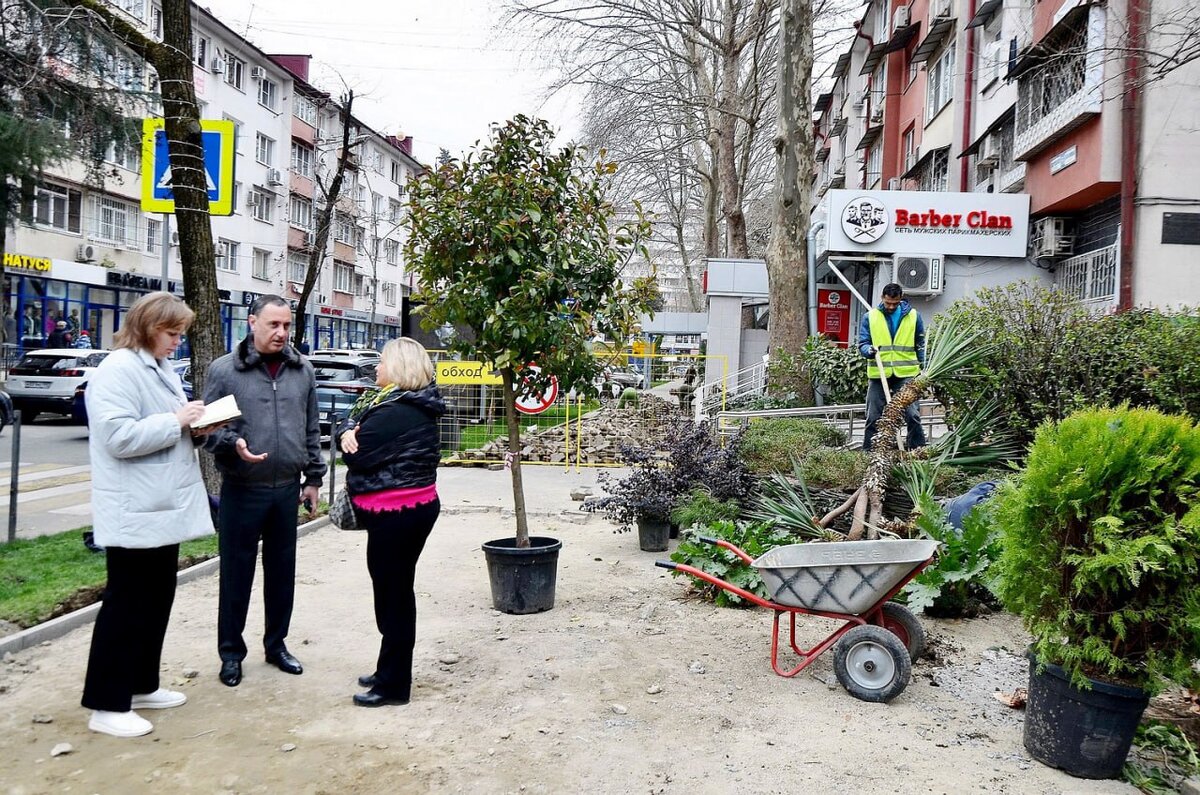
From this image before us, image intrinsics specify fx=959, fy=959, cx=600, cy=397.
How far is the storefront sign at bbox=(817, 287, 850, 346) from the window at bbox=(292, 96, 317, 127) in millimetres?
34602

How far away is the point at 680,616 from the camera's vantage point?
21.1ft

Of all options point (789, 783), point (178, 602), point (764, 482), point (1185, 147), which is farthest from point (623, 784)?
point (1185, 147)

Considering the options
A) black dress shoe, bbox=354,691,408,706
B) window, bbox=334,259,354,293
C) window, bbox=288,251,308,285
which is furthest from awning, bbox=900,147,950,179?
window, bbox=334,259,354,293

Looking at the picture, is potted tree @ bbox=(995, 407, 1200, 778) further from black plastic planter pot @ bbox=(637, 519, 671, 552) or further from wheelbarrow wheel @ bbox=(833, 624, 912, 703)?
black plastic planter pot @ bbox=(637, 519, 671, 552)

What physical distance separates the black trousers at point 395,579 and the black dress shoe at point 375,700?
0.02m

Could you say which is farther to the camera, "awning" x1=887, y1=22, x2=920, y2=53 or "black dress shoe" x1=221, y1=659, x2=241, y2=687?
"awning" x1=887, y1=22, x2=920, y2=53

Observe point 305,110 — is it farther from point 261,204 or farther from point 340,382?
point 340,382

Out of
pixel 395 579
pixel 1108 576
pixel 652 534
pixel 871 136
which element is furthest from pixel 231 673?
pixel 871 136

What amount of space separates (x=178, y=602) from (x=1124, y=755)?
18.6 feet

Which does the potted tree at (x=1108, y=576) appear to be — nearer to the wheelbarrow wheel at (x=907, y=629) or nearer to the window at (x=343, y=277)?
the wheelbarrow wheel at (x=907, y=629)

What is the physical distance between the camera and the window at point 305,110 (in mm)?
47169

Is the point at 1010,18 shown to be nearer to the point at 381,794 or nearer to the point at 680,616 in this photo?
the point at 680,616

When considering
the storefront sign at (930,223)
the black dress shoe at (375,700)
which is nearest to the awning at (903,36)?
the storefront sign at (930,223)

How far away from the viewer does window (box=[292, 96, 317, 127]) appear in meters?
47.2
